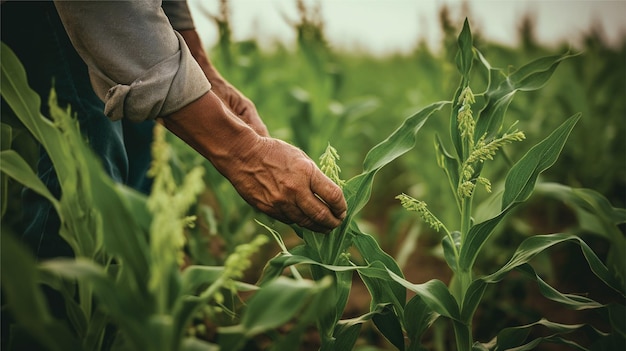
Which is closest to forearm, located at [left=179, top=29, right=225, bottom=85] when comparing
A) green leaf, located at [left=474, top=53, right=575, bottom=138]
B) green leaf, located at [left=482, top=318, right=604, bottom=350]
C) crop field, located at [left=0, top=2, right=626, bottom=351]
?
crop field, located at [left=0, top=2, right=626, bottom=351]

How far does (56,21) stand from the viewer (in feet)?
4.95

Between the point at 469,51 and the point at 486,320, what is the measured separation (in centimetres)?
135

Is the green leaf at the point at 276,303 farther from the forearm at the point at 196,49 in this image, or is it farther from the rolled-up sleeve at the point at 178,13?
the rolled-up sleeve at the point at 178,13

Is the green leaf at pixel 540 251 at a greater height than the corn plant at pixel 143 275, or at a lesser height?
lesser

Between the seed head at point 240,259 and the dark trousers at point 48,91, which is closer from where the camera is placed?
the seed head at point 240,259

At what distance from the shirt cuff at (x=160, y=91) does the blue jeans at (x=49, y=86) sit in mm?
362

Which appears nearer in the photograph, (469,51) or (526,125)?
(469,51)

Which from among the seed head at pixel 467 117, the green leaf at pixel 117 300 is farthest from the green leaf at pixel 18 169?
the seed head at pixel 467 117

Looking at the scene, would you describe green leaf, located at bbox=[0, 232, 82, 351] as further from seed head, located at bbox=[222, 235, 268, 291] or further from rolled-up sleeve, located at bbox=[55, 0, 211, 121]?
rolled-up sleeve, located at bbox=[55, 0, 211, 121]

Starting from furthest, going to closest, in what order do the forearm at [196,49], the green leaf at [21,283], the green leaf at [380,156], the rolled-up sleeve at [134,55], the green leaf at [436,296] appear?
the forearm at [196,49] < the green leaf at [380,156] < the green leaf at [436,296] < the rolled-up sleeve at [134,55] < the green leaf at [21,283]

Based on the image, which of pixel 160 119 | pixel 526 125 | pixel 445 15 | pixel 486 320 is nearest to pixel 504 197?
pixel 160 119

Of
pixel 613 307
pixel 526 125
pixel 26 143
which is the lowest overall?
pixel 526 125

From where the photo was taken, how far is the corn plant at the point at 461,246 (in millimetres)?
1327

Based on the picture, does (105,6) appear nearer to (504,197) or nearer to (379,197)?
(504,197)
